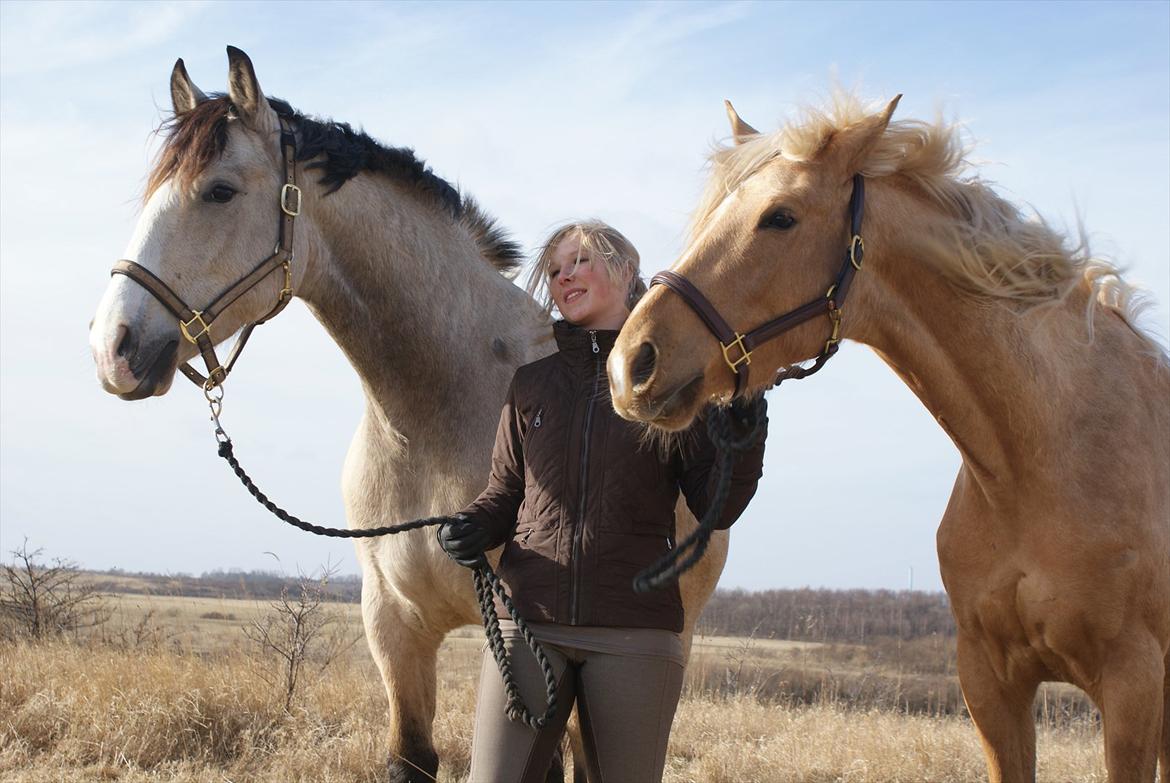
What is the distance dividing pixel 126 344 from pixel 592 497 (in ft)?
4.59

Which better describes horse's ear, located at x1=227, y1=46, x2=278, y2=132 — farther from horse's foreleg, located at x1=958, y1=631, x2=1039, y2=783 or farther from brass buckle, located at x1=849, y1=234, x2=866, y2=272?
horse's foreleg, located at x1=958, y1=631, x2=1039, y2=783

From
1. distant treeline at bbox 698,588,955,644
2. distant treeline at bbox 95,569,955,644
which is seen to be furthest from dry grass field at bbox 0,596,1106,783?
distant treeline at bbox 698,588,955,644

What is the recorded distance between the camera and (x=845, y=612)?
20.7m

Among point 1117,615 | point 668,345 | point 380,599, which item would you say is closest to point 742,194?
point 668,345

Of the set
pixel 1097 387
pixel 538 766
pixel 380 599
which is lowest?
pixel 538 766

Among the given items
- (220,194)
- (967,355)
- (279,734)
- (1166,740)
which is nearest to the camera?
(967,355)

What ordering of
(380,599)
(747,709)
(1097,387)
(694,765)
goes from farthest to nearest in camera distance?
(747,709), (694,765), (380,599), (1097,387)

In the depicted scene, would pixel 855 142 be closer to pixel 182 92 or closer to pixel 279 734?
pixel 182 92

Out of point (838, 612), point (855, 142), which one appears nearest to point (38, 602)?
point (855, 142)

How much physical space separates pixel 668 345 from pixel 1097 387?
1.49m

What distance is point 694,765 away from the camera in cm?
520

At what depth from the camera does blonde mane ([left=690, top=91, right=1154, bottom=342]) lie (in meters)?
2.51

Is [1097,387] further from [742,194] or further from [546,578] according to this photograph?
[546,578]

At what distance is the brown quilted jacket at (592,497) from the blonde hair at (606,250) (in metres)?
0.18
